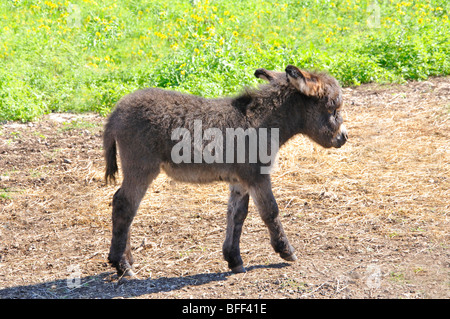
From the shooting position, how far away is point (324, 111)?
5711 millimetres

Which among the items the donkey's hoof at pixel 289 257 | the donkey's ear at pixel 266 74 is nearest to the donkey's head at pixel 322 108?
the donkey's ear at pixel 266 74

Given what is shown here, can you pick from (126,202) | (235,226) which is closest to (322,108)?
(235,226)

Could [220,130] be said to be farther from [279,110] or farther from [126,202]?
[126,202]

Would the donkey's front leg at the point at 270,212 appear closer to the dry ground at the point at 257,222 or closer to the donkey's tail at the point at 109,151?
the dry ground at the point at 257,222

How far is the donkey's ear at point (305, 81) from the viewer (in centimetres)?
531

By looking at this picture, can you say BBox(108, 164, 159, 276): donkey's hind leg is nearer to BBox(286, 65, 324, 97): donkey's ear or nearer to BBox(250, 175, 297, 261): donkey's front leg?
BBox(250, 175, 297, 261): donkey's front leg

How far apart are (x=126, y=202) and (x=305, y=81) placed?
201 cm

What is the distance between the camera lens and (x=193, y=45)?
35.3ft

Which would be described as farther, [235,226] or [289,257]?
[235,226]

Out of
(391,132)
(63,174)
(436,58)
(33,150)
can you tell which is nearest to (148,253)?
(63,174)

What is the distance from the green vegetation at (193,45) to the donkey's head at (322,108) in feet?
12.1

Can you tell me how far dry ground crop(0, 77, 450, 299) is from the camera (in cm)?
522
